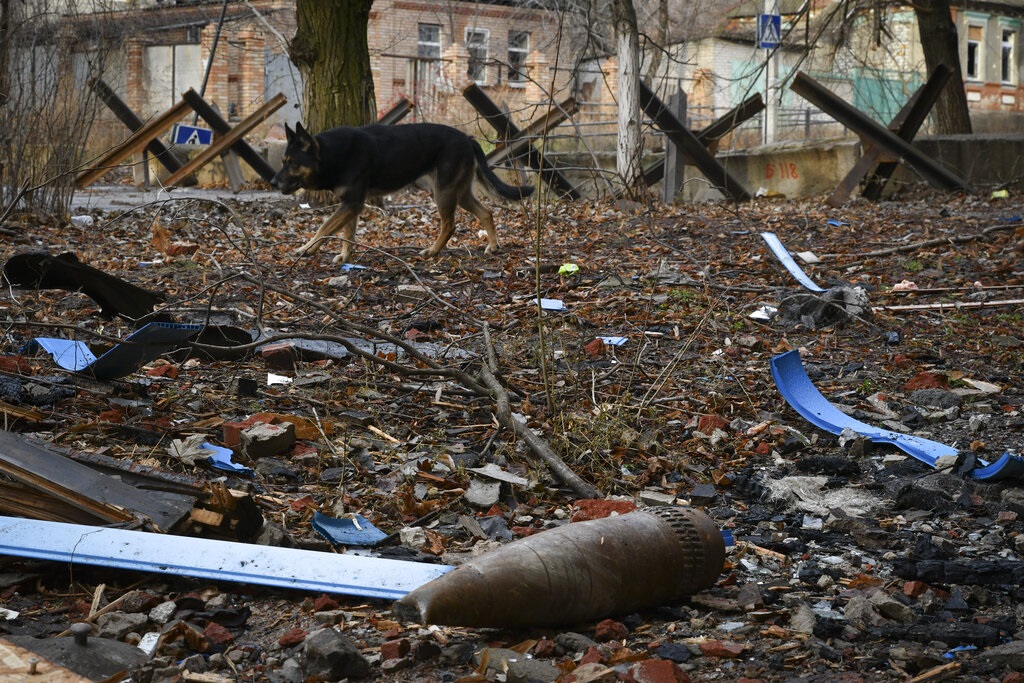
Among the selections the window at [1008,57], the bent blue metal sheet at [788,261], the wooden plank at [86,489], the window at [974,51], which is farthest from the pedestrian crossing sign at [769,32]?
the window at [1008,57]

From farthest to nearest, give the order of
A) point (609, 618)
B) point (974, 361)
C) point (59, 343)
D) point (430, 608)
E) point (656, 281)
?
point (656, 281) → point (974, 361) → point (59, 343) → point (609, 618) → point (430, 608)

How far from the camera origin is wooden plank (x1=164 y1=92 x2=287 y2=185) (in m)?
14.9

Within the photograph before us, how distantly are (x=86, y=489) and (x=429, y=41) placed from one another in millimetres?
35707

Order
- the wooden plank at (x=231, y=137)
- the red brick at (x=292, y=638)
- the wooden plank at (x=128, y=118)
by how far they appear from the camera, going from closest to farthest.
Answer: the red brick at (x=292, y=638) → the wooden plank at (x=231, y=137) → the wooden plank at (x=128, y=118)

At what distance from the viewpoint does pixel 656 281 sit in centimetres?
777

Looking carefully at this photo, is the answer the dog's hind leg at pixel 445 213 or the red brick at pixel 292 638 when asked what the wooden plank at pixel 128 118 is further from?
the red brick at pixel 292 638

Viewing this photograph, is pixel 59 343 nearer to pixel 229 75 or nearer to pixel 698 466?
pixel 698 466

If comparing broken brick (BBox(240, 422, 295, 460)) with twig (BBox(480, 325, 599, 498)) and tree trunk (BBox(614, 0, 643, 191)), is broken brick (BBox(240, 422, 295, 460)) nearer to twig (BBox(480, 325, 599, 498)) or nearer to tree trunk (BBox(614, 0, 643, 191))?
twig (BBox(480, 325, 599, 498))

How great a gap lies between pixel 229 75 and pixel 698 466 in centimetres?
3164

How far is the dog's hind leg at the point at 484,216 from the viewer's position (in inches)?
372

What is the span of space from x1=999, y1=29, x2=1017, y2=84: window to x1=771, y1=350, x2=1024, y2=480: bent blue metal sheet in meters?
44.3

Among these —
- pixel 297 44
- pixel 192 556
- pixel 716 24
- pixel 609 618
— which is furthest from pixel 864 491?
pixel 716 24

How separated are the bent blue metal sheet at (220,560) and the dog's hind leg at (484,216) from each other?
21.8 feet

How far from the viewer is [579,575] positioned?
2732mm
